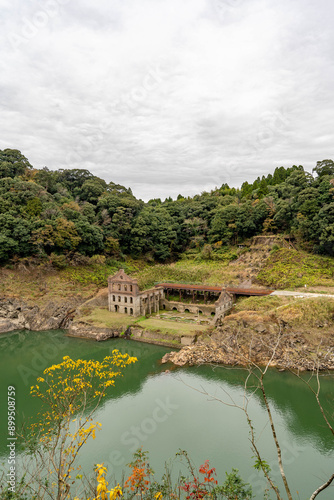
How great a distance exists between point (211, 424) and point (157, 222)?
38009 mm

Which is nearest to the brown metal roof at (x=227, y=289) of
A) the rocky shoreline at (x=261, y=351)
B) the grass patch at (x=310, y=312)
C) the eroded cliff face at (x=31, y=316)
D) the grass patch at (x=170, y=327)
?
the grass patch at (x=170, y=327)

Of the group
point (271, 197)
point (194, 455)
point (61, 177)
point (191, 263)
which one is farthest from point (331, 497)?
point (61, 177)

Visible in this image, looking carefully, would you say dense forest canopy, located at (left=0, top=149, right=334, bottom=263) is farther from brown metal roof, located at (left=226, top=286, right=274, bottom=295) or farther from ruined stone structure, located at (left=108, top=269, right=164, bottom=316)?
brown metal roof, located at (left=226, top=286, right=274, bottom=295)

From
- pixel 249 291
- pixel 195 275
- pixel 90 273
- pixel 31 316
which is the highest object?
pixel 90 273

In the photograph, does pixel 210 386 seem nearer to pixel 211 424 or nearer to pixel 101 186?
pixel 211 424

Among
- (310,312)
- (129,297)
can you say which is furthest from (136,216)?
(310,312)

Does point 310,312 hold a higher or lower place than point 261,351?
higher

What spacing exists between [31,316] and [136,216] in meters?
24.4

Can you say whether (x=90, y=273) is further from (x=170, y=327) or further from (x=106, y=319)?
(x=170, y=327)

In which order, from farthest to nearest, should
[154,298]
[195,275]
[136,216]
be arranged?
[136,216] < [195,275] < [154,298]

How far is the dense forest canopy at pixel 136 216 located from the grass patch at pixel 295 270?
217 centimetres

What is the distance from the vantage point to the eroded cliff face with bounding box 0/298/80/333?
107 feet

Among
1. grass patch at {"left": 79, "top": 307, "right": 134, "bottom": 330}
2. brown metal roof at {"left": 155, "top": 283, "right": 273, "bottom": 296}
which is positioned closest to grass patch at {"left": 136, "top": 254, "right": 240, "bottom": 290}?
brown metal roof at {"left": 155, "top": 283, "right": 273, "bottom": 296}

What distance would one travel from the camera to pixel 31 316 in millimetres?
33062
